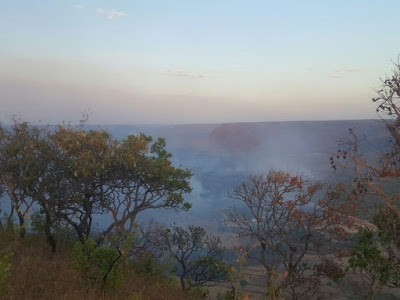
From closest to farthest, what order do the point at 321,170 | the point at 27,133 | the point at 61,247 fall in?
the point at 61,247 < the point at 27,133 < the point at 321,170

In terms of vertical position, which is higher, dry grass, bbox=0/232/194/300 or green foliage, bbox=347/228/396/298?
dry grass, bbox=0/232/194/300

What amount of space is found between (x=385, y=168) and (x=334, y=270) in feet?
40.9

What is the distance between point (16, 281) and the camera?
6961mm

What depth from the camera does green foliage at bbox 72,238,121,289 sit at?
682 centimetres

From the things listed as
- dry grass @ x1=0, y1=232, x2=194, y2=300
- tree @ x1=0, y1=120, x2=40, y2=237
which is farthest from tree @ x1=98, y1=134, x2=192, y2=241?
dry grass @ x1=0, y1=232, x2=194, y2=300

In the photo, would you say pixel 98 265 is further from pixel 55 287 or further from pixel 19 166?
pixel 19 166

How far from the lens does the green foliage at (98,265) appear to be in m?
6.82

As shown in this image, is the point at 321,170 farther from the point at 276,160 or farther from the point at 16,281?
the point at 16,281

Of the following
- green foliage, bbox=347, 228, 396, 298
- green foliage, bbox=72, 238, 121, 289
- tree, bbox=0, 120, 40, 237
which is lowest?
green foliage, bbox=347, 228, 396, 298

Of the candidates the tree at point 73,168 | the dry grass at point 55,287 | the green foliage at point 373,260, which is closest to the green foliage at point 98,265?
the dry grass at point 55,287

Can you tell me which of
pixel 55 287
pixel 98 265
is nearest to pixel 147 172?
pixel 98 265

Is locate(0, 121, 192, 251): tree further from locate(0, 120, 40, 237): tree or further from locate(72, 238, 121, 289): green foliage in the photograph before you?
locate(72, 238, 121, 289): green foliage

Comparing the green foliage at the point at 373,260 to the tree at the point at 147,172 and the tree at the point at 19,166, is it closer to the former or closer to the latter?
the tree at the point at 147,172

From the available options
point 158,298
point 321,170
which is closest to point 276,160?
point 321,170
